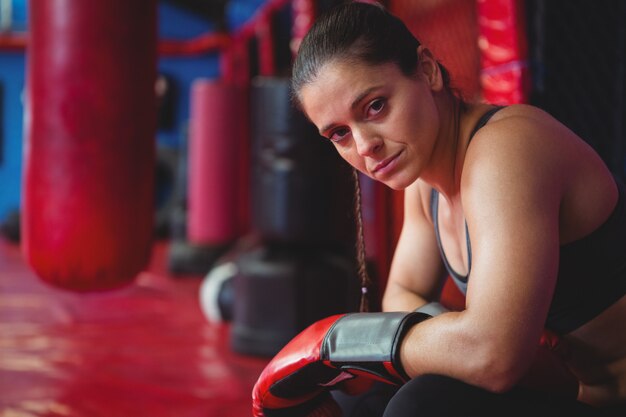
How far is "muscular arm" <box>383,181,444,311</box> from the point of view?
105 centimetres

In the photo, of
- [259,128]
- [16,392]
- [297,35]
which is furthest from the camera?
[297,35]

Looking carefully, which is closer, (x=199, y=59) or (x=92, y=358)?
(x=92, y=358)

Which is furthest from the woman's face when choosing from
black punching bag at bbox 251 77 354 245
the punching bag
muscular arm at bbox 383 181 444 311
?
the punching bag

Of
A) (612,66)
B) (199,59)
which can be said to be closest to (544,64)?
(612,66)

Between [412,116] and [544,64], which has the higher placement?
[544,64]

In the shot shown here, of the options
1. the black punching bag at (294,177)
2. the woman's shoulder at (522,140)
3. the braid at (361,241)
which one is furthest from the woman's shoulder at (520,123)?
the black punching bag at (294,177)

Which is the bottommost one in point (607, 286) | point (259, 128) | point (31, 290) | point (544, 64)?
point (31, 290)

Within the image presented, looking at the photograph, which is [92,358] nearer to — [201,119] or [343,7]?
[343,7]

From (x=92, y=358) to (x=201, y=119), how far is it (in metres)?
1.98

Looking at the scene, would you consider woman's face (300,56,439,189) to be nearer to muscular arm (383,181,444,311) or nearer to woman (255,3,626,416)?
woman (255,3,626,416)

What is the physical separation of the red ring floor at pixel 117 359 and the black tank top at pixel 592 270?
0.86 metres

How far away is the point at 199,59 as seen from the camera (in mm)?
5887

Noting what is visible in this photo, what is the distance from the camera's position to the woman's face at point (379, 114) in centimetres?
76

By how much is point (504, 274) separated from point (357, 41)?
326 mm
